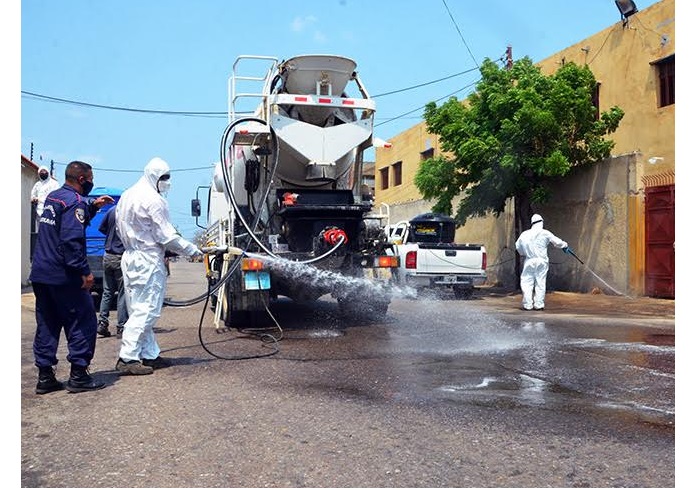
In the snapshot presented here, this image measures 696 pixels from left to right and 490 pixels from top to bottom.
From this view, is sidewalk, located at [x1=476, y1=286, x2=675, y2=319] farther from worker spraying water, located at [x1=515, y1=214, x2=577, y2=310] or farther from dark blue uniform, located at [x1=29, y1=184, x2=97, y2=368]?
dark blue uniform, located at [x1=29, y1=184, x2=97, y2=368]

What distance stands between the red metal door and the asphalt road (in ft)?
21.2

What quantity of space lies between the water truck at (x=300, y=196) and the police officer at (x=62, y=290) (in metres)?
2.82

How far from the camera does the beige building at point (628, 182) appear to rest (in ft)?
47.6

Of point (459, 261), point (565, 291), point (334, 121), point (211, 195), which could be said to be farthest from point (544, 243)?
point (211, 195)

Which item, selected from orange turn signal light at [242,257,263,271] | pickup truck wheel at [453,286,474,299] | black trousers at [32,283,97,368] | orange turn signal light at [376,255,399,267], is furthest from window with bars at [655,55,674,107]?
black trousers at [32,283,97,368]

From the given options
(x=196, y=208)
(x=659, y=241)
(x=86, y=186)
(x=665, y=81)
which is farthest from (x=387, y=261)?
(x=665, y=81)

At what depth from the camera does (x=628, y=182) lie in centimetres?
1509

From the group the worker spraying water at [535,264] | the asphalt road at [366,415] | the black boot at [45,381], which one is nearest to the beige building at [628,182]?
the worker spraying water at [535,264]

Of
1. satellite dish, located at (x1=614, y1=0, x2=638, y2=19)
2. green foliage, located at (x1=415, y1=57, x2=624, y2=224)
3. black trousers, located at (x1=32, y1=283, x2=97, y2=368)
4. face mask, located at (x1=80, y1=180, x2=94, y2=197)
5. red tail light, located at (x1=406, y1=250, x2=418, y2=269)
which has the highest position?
satellite dish, located at (x1=614, y1=0, x2=638, y2=19)

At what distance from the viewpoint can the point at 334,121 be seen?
898 centimetres

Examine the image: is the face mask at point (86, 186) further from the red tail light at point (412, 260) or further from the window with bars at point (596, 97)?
the window with bars at point (596, 97)

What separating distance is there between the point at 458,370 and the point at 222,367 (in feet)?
7.77

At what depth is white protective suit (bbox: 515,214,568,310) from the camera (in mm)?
12664

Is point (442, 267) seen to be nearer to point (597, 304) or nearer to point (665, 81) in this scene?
point (597, 304)
